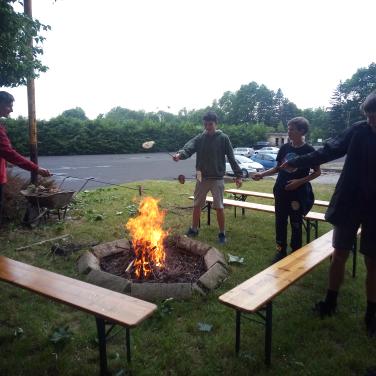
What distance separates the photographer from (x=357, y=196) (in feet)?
9.77

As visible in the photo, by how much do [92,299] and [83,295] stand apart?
0.12 metres

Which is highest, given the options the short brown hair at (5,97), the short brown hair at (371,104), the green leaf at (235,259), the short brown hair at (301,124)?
the short brown hair at (5,97)

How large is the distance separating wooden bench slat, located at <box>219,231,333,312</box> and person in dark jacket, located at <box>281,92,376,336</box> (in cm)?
33

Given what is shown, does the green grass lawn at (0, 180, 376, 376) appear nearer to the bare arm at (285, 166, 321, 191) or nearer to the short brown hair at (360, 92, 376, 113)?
the bare arm at (285, 166, 321, 191)

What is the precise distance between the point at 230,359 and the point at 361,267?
9.06 ft

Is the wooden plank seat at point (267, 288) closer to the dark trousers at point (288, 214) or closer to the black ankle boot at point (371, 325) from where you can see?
the black ankle boot at point (371, 325)

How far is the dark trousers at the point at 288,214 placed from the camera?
4.52 m

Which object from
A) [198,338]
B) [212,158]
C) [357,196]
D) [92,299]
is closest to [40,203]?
[212,158]

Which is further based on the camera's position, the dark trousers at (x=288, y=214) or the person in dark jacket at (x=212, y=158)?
the person in dark jacket at (x=212, y=158)

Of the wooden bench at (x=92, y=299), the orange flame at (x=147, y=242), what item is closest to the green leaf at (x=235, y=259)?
the orange flame at (x=147, y=242)

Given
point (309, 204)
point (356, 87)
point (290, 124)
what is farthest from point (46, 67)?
point (356, 87)

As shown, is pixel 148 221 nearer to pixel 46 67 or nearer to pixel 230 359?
pixel 230 359

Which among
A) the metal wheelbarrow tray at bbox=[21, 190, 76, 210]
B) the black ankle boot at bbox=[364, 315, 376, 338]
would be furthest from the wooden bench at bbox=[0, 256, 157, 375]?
the metal wheelbarrow tray at bbox=[21, 190, 76, 210]

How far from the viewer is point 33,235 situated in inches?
238
